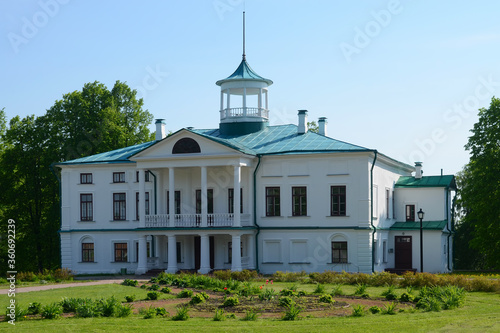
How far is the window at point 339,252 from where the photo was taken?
38.7 metres

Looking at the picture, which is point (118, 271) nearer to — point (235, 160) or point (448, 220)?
point (235, 160)

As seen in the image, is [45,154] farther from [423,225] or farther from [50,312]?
[50,312]

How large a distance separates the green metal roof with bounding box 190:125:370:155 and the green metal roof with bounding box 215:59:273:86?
122 inches

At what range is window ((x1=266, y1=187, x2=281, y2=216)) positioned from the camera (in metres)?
40.3

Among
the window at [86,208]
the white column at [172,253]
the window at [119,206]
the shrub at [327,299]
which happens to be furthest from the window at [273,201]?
the shrub at [327,299]

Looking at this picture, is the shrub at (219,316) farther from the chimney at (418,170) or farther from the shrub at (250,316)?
the chimney at (418,170)

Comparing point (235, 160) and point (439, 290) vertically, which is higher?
point (235, 160)

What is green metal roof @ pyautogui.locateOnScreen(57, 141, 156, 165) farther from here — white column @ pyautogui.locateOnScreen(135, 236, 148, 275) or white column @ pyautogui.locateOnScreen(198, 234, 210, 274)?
white column @ pyautogui.locateOnScreen(198, 234, 210, 274)

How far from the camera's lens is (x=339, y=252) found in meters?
38.8

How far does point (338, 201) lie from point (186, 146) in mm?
8815

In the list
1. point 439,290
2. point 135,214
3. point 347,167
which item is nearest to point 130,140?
point 135,214

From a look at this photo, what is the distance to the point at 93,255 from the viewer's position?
43844 millimetres

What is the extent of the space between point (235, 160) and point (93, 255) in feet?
37.7

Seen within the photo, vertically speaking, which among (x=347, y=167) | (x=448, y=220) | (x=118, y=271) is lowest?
(x=118, y=271)
